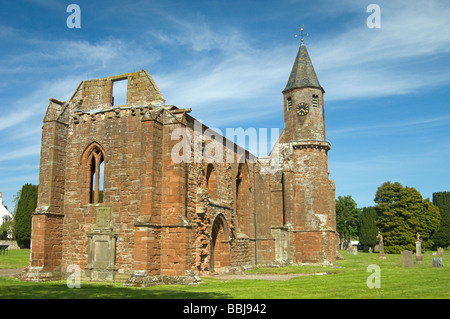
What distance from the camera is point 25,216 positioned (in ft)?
150

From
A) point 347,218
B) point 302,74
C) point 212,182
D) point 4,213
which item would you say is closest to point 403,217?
point 347,218

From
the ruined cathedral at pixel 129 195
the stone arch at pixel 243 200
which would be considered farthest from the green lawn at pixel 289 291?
the stone arch at pixel 243 200

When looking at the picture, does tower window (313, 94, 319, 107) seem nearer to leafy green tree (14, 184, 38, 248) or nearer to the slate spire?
the slate spire

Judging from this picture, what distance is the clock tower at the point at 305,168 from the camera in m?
28.1

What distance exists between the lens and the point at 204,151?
20.3 meters

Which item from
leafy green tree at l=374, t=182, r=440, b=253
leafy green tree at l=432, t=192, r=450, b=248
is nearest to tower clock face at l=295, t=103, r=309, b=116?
leafy green tree at l=374, t=182, r=440, b=253

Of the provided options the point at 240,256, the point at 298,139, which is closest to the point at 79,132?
the point at 240,256

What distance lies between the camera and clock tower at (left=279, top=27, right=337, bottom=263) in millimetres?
28078

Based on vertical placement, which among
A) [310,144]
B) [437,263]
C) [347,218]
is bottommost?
[437,263]

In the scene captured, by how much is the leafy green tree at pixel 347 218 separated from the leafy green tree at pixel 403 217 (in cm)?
1514

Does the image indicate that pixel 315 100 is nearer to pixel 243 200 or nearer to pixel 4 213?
pixel 243 200

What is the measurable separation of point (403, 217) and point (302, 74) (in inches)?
1108
